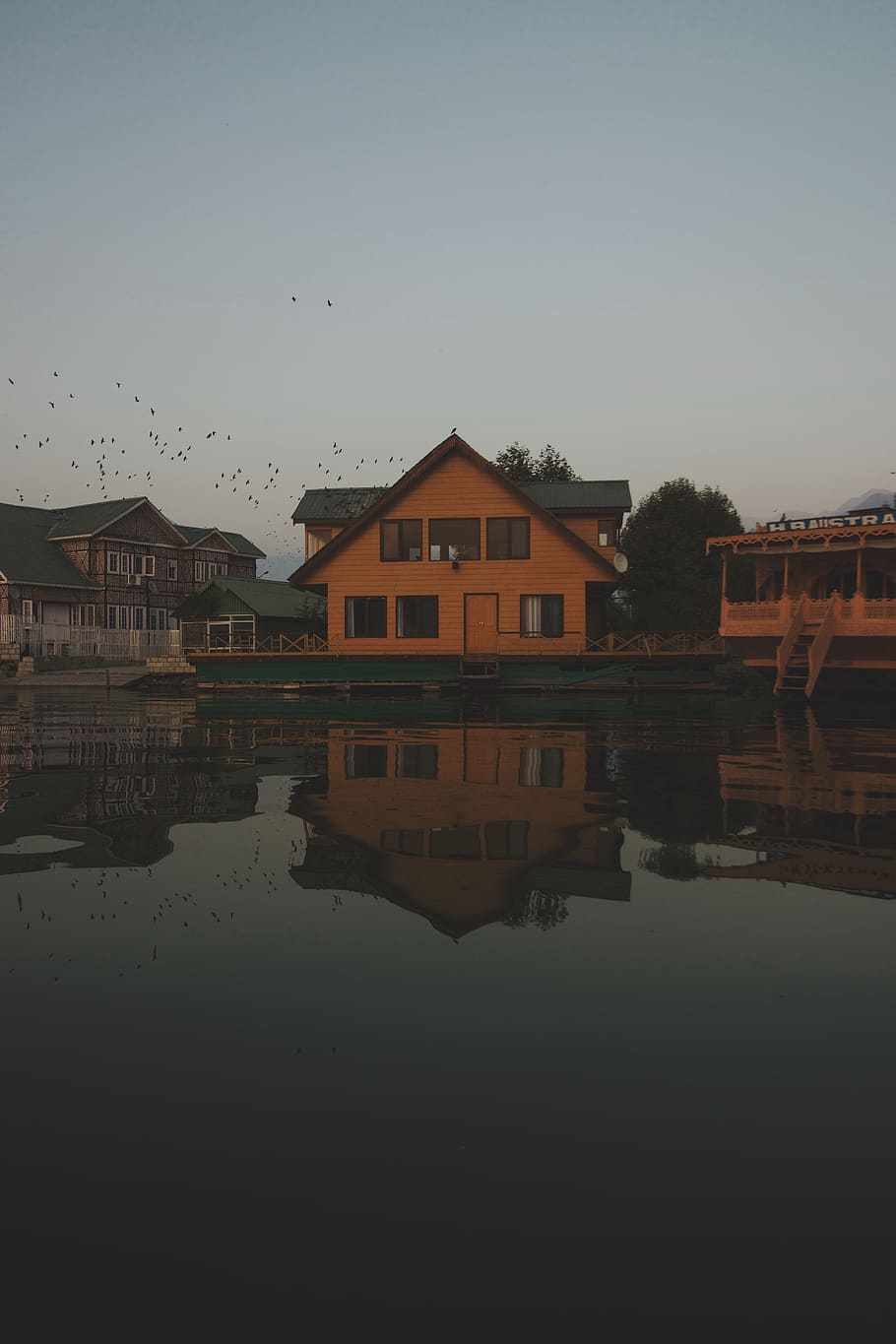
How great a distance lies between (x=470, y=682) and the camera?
33875mm

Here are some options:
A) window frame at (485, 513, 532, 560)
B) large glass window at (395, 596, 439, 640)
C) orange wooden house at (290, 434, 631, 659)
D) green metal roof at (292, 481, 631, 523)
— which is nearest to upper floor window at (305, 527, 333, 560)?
green metal roof at (292, 481, 631, 523)

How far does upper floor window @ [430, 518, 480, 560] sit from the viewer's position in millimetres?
36406

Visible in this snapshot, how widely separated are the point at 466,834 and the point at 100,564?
58760mm

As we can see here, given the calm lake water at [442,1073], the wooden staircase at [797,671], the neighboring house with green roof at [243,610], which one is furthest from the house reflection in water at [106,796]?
the neighboring house with green roof at [243,610]

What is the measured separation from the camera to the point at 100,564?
61312mm

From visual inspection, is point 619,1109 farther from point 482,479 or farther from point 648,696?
point 482,479

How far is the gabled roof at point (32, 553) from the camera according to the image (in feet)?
188

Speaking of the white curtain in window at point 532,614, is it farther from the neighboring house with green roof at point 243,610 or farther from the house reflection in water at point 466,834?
the house reflection in water at point 466,834

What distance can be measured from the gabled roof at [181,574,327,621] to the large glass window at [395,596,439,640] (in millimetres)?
14541

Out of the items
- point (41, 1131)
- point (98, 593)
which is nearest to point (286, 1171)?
point (41, 1131)

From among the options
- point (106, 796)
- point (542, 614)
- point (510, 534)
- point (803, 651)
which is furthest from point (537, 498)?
point (106, 796)

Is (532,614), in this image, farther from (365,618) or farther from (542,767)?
(542,767)

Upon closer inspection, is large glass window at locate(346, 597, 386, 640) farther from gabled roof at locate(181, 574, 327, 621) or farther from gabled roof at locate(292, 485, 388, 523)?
gabled roof at locate(181, 574, 327, 621)

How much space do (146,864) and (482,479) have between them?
31.0 m
